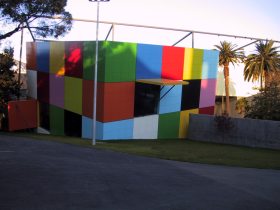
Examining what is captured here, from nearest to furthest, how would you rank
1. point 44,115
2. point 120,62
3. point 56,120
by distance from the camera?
1. point 120,62
2. point 56,120
3. point 44,115

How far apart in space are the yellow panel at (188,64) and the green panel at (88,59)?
725 centimetres

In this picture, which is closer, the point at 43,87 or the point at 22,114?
the point at 22,114

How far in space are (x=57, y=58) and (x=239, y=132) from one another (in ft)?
46.9

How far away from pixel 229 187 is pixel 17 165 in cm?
648

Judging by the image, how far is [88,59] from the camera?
28938mm

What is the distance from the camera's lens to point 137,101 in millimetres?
29281

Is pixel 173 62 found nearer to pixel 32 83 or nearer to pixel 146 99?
pixel 146 99

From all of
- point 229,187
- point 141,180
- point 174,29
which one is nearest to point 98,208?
point 141,180

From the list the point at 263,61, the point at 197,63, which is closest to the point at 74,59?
the point at 197,63

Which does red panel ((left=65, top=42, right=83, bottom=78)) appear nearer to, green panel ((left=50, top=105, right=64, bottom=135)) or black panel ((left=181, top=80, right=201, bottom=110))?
green panel ((left=50, top=105, right=64, bottom=135))

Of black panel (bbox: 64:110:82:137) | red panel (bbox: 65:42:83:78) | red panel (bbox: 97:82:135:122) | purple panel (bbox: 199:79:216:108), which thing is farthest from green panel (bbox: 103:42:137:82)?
purple panel (bbox: 199:79:216:108)

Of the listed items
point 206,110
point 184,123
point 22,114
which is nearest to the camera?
point 184,123

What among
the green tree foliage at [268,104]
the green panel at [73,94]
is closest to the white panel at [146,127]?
the green panel at [73,94]

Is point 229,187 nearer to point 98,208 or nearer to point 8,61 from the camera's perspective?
point 98,208
